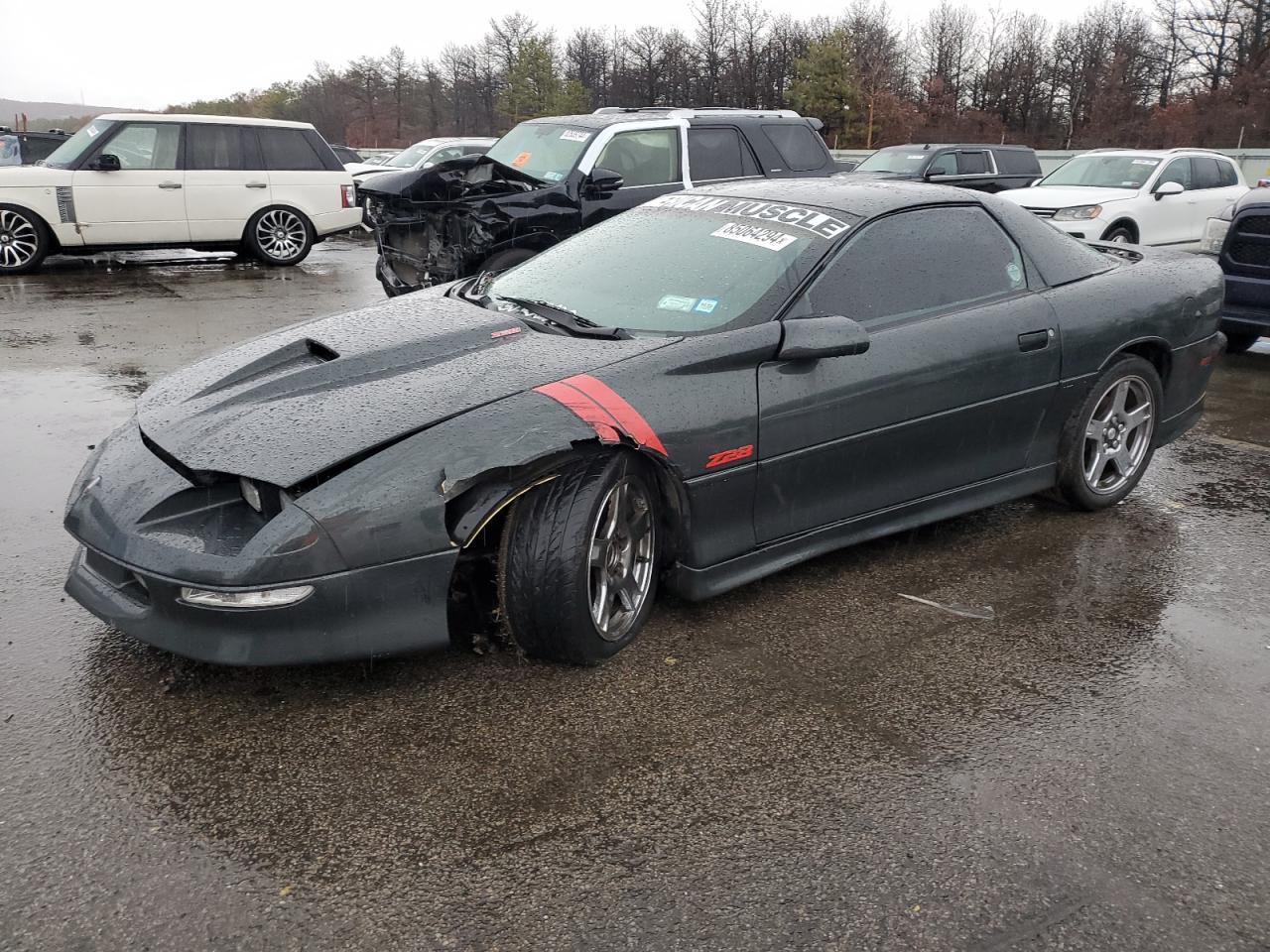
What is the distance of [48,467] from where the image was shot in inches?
193

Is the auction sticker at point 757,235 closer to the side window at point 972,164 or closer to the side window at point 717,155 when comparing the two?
the side window at point 717,155

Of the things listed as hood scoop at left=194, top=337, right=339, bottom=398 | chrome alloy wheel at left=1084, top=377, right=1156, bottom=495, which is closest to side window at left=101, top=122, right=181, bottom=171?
hood scoop at left=194, top=337, right=339, bottom=398

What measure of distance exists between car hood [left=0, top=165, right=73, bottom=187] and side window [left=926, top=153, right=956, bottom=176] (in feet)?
38.4

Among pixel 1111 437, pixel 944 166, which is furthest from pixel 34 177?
pixel 944 166

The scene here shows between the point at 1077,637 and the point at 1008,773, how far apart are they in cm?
98

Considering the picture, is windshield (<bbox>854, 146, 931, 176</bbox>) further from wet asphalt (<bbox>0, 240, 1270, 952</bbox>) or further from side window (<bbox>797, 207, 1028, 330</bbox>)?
wet asphalt (<bbox>0, 240, 1270, 952</bbox>)

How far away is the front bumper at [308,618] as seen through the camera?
8.91ft

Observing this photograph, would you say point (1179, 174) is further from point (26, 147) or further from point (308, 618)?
point (26, 147)

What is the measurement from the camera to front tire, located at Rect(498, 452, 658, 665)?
2.97 meters

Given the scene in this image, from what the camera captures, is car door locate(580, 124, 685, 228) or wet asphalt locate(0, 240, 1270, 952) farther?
car door locate(580, 124, 685, 228)

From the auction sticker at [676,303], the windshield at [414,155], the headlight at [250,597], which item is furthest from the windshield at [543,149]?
the windshield at [414,155]

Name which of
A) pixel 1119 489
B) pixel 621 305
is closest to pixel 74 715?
pixel 621 305

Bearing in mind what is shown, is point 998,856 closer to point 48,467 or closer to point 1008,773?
point 1008,773

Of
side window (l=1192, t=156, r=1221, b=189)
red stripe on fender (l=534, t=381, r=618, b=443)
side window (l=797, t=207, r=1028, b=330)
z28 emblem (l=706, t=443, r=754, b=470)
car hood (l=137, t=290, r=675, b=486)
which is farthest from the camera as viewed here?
side window (l=1192, t=156, r=1221, b=189)
